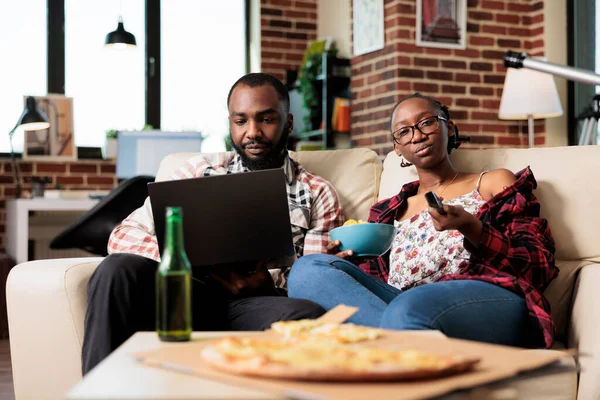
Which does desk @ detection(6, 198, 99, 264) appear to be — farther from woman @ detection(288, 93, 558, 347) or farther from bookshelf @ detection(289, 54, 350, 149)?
woman @ detection(288, 93, 558, 347)

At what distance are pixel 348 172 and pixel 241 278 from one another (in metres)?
0.63

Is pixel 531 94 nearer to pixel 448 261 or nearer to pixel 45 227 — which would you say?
pixel 448 261

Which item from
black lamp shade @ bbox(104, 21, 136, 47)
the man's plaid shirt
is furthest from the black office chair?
black lamp shade @ bbox(104, 21, 136, 47)

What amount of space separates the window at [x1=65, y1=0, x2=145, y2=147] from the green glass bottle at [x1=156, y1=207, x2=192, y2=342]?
417 centimetres

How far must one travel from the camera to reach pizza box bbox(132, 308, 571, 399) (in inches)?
34.7

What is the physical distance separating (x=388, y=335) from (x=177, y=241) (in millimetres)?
357

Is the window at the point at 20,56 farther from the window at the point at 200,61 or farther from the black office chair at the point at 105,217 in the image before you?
the black office chair at the point at 105,217

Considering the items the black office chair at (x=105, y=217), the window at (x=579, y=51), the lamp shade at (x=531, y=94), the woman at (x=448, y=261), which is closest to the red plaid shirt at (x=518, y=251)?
the woman at (x=448, y=261)

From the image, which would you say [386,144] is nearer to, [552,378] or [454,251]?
[454,251]

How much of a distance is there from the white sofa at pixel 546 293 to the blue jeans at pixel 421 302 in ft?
0.55

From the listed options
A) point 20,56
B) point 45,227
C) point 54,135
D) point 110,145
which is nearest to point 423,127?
point 110,145

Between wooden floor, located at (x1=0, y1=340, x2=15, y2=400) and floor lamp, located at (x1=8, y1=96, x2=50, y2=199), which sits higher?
floor lamp, located at (x1=8, y1=96, x2=50, y2=199)

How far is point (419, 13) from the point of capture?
176 inches

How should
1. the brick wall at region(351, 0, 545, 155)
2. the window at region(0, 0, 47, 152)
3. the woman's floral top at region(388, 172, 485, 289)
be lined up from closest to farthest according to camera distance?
the woman's floral top at region(388, 172, 485, 289), the brick wall at region(351, 0, 545, 155), the window at region(0, 0, 47, 152)
